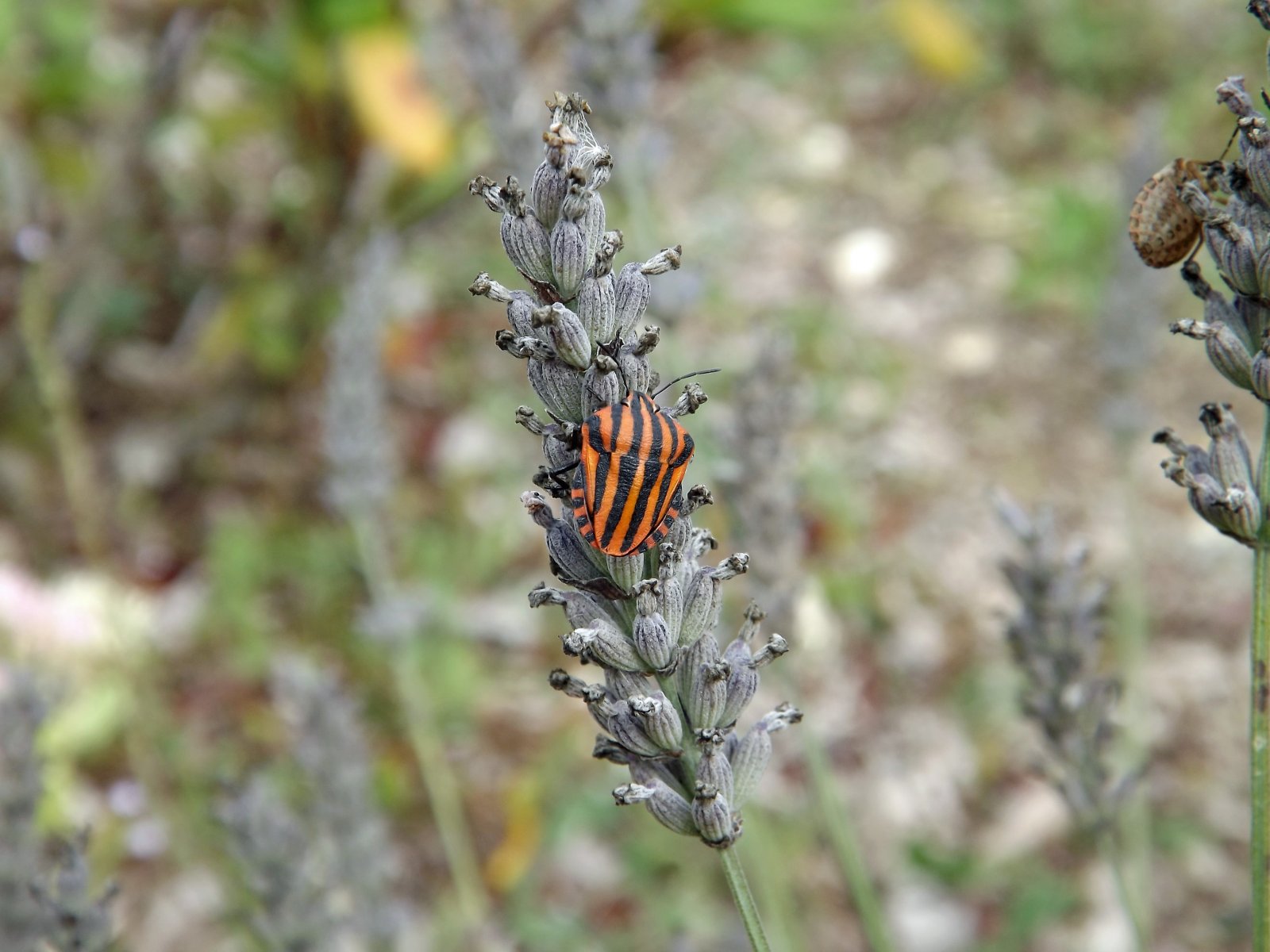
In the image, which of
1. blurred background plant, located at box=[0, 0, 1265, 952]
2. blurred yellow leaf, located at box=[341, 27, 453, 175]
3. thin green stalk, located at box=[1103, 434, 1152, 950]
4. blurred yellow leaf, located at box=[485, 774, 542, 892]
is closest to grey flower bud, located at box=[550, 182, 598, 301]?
blurred background plant, located at box=[0, 0, 1265, 952]

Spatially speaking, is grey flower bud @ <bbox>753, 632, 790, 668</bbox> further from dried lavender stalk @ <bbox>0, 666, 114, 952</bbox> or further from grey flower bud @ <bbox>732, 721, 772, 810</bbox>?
dried lavender stalk @ <bbox>0, 666, 114, 952</bbox>

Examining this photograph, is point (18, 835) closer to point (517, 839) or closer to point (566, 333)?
point (566, 333)

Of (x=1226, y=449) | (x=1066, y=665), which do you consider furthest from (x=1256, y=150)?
(x=1066, y=665)

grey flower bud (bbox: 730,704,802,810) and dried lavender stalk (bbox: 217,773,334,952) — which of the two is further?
dried lavender stalk (bbox: 217,773,334,952)

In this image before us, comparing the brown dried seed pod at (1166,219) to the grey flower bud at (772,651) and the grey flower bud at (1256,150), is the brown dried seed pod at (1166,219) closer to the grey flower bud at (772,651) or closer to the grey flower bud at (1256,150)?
the grey flower bud at (1256,150)

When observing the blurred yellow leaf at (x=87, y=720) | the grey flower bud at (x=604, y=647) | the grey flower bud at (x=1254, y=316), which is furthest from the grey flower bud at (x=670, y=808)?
the blurred yellow leaf at (x=87, y=720)
